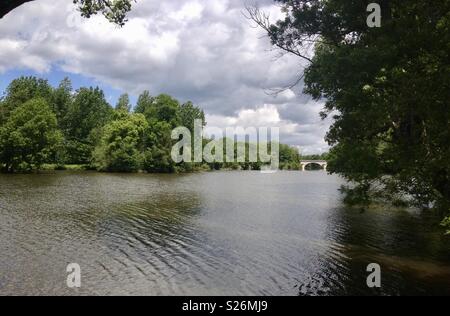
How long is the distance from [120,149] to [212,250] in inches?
2769

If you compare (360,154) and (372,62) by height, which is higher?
(372,62)

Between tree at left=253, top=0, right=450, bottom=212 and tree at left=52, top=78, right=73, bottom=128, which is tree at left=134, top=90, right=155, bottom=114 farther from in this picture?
tree at left=253, top=0, right=450, bottom=212

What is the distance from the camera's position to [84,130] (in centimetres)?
10438

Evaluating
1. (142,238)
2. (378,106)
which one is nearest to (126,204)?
(142,238)

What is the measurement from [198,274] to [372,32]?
12.1m

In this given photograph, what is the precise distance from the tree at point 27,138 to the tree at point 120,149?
13.9 m

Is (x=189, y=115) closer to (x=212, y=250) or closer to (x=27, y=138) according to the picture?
(x=27, y=138)

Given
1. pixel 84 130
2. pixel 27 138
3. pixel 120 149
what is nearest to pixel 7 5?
pixel 27 138

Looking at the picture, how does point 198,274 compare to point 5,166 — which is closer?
point 198,274

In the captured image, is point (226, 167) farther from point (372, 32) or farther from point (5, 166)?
point (372, 32)

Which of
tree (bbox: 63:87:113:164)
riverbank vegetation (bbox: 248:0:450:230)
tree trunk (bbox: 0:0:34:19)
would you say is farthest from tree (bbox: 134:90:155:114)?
tree trunk (bbox: 0:0:34:19)

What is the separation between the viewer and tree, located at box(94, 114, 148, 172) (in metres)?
84.9

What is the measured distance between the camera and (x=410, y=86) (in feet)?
44.6
